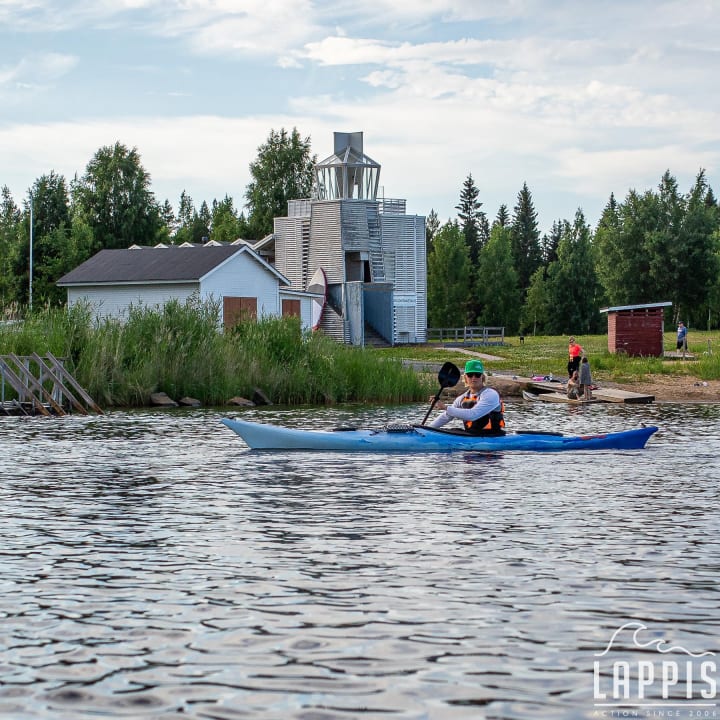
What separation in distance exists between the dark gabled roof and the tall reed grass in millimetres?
14995

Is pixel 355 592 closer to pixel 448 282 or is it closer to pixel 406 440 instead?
pixel 406 440

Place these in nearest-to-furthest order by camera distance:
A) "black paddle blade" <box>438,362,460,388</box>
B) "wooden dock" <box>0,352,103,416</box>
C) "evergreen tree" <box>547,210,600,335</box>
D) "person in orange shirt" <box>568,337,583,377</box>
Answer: "black paddle blade" <box>438,362,460,388</box>, "wooden dock" <box>0,352,103,416</box>, "person in orange shirt" <box>568,337,583,377</box>, "evergreen tree" <box>547,210,600,335</box>

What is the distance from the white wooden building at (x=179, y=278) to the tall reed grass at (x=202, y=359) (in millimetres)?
14754

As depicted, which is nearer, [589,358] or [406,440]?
[406,440]

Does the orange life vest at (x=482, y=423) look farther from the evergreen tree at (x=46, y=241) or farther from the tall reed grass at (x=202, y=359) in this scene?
the evergreen tree at (x=46, y=241)

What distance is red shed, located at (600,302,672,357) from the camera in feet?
171

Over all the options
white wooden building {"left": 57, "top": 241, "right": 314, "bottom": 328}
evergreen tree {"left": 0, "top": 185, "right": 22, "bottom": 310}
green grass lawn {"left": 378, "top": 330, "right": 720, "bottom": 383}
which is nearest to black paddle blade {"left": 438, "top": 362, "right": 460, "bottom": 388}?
green grass lawn {"left": 378, "top": 330, "right": 720, "bottom": 383}

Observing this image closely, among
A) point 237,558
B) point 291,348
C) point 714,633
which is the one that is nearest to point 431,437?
point 237,558

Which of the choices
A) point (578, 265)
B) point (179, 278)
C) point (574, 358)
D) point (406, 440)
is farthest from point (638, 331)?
point (578, 265)

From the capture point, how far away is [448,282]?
351ft

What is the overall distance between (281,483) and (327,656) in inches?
346

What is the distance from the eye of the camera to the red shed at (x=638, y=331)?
171ft

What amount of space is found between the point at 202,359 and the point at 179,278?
686 inches

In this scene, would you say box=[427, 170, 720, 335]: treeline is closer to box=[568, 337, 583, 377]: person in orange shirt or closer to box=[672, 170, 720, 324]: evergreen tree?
box=[672, 170, 720, 324]: evergreen tree
